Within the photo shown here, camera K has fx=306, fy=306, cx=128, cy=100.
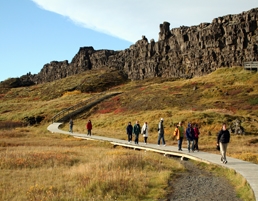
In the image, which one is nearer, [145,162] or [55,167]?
[55,167]

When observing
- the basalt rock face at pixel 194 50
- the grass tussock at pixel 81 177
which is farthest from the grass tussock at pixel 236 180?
the basalt rock face at pixel 194 50

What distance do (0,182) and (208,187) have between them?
853 centimetres

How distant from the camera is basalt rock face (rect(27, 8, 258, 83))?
3671 inches

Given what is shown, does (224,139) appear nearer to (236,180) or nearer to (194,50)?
(236,180)

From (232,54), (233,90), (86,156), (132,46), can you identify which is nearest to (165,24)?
(132,46)

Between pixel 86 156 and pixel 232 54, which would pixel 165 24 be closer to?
pixel 232 54

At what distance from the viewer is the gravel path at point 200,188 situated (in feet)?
36.8

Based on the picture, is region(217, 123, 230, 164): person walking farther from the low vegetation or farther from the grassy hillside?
the grassy hillside

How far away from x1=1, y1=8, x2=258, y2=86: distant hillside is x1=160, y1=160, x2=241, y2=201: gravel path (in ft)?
273

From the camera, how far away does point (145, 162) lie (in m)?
16.9

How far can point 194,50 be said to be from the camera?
10656 cm

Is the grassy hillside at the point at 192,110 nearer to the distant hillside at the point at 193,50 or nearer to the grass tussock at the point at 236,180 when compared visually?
the grass tussock at the point at 236,180

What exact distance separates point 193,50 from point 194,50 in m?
0.47

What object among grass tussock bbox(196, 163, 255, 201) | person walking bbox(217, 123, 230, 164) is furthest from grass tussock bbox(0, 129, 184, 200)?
person walking bbox(217, 123, 230, 164)
